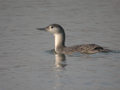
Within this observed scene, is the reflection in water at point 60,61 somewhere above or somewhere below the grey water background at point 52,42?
below

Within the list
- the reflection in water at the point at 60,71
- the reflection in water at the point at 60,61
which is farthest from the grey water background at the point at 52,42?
the reflection in water at the point at 60,61

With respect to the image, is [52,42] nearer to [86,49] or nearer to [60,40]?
[60,40]

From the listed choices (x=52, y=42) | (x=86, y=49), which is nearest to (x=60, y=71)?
(x=86, y=49)

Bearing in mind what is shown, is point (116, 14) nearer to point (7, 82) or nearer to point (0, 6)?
point (0, 6)

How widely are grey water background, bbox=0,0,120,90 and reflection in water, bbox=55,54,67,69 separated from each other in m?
0.12

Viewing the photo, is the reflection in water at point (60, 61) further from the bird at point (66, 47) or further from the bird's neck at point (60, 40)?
the bird's neck at point (60, 40)

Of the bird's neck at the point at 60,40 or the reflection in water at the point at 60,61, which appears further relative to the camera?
the bird's neck at the point at 60,40

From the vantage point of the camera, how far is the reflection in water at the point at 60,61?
13603 millimetres

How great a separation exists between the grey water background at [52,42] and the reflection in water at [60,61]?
12 cm

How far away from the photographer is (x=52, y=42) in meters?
16.8

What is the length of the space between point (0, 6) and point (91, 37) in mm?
4802

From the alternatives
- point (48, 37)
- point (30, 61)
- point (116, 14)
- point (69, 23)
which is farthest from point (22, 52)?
point (116, 14)

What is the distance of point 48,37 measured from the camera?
1720 centimetres

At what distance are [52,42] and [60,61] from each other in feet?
8.83
